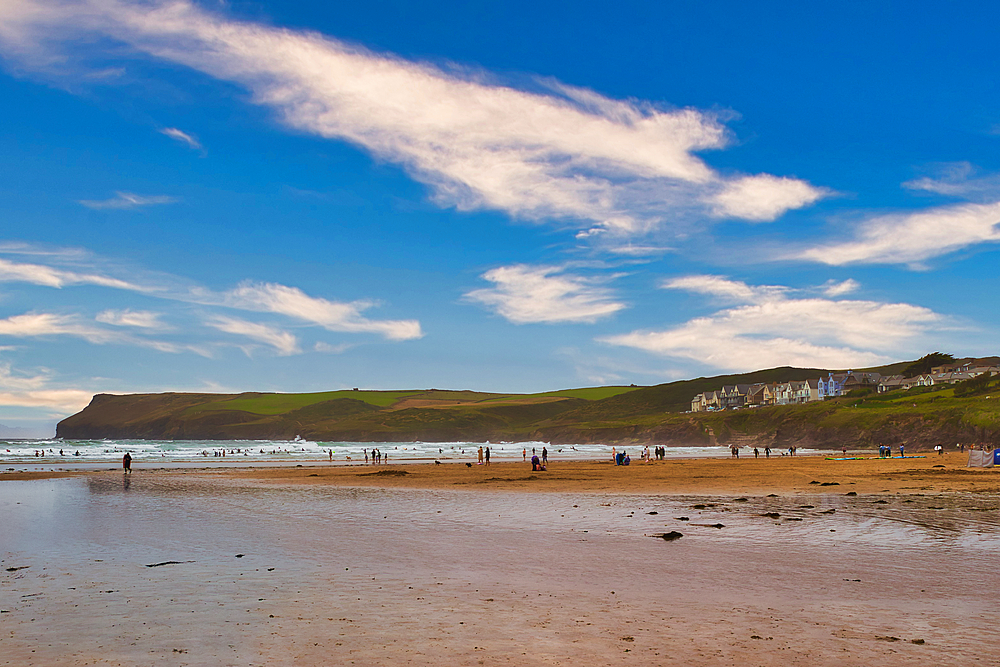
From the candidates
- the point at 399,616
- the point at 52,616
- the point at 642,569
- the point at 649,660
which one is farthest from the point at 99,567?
the point at 649,660

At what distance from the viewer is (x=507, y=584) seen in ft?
44.5

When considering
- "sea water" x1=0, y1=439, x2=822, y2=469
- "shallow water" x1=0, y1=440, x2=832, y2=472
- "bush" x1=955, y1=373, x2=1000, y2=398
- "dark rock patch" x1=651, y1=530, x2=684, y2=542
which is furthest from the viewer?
"bush" x1=955, y1=373, x2=1000, y2=398

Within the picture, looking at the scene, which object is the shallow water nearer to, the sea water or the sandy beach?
the sea water

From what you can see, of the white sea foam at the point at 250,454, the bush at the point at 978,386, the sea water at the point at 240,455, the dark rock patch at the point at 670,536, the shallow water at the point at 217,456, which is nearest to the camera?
the dark rock patch at the point at 670,536

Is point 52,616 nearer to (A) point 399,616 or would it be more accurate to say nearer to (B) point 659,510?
(A) point 399,616

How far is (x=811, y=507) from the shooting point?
26.1 meters

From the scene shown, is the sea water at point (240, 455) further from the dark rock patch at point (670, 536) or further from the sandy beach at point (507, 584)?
the dark rock patch at point (670, 536)

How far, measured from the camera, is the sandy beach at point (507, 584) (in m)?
9.20

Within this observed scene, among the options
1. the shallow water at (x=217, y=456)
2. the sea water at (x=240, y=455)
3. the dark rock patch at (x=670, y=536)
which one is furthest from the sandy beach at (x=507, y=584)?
the sea water at (x=240, y=455)

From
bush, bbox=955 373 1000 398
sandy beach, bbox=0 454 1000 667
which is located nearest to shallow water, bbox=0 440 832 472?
bush, bbox=955 373 1000 398

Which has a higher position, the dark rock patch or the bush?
the bush

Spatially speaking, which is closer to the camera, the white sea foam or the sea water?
the sea water

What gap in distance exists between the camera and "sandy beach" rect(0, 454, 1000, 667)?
9.20 metres

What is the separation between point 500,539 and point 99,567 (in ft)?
31.8
